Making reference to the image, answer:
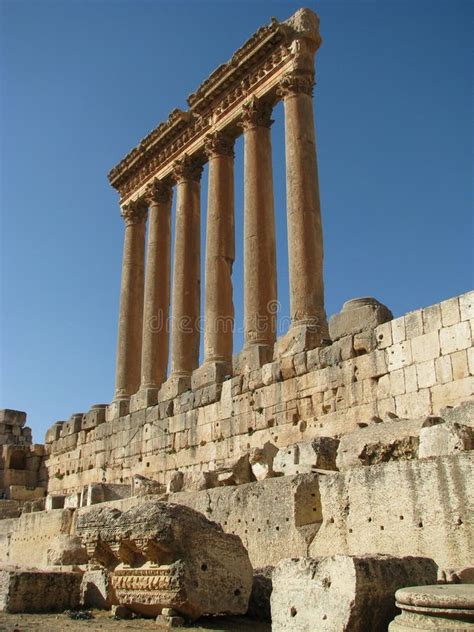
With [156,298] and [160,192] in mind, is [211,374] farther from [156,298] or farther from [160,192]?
[160,192]

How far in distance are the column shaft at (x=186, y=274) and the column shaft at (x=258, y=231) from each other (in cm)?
320

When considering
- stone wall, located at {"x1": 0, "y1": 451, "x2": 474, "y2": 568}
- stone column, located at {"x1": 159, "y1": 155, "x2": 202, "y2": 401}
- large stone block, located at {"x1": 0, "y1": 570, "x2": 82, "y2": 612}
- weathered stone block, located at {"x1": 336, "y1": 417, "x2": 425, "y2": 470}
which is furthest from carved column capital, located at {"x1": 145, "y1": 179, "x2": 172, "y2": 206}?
large stone block, located at {"x1": 0, "y1": 570, "x2": 82, "y2": 612}

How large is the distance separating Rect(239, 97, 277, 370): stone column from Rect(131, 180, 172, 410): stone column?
4.89m

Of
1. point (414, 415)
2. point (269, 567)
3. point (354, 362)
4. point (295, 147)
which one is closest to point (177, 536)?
point (269, 567)

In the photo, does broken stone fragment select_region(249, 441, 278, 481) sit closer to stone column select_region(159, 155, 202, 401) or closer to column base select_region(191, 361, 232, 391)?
column base select_region(191, 361, 232, 391)

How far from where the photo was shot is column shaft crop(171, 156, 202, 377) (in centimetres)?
1969

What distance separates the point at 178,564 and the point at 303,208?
10.7 m

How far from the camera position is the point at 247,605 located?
7.05m

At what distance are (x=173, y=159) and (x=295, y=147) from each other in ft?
22.3

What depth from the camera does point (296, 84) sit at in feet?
56.2

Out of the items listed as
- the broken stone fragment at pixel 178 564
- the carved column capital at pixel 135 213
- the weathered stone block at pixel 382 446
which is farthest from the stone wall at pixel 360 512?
the carved column capital at pixel 135 213

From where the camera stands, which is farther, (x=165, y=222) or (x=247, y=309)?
(x=165, y=222)

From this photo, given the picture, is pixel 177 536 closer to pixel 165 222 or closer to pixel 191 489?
pixel 191 489

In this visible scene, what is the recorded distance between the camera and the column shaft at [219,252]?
18062 millimetres
